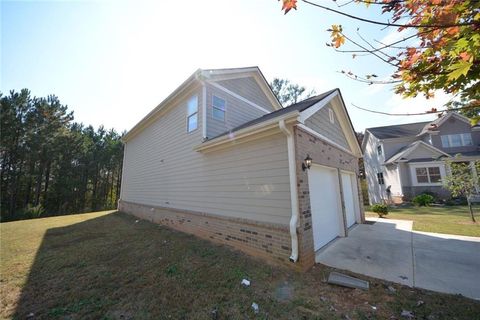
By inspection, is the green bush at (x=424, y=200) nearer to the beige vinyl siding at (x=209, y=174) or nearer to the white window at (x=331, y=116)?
the white window at (x=331, y=116)

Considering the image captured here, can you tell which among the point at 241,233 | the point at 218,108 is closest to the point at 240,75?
the point at 218,108

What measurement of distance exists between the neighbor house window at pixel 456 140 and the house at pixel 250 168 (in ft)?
53.0

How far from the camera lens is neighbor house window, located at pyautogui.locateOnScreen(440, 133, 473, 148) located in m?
18.0

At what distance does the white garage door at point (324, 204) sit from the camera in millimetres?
5297

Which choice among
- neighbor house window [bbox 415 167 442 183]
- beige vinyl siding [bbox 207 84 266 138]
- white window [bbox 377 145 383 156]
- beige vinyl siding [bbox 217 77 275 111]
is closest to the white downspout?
beige vinyl siding [bbox 207 84 266 138]

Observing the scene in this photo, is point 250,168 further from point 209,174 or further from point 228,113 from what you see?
point 228,113

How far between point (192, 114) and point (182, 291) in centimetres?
624

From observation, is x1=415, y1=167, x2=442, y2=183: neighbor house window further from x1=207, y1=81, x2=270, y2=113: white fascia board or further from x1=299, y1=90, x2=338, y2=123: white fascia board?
x1=299, y1=90, x2=338, y2=123: white fascia board

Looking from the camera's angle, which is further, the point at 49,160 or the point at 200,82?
the point at 49,160

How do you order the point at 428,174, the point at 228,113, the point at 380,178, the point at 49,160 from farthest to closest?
1. the point at 49,160
2. the point at 380,178
3. the point at 428,174
4. the point at 228,113

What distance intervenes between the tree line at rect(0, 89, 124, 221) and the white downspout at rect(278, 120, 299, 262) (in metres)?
23.2

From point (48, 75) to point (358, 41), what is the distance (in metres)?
11.1

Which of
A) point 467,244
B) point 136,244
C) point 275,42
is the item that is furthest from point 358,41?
point 136,244

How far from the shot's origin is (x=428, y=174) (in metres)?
16.3
